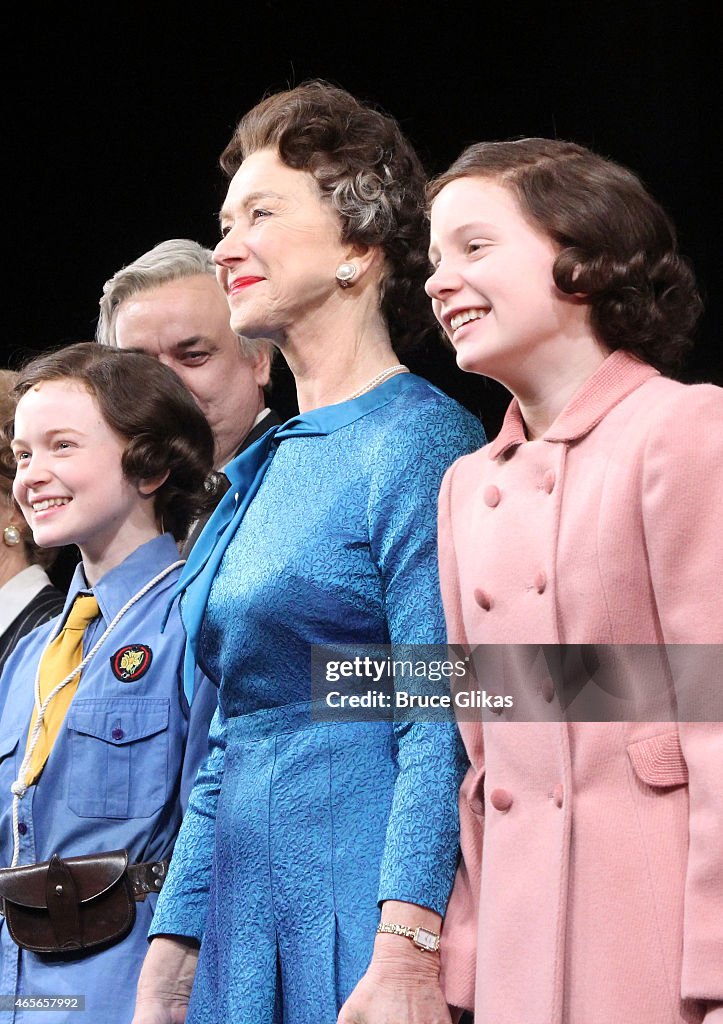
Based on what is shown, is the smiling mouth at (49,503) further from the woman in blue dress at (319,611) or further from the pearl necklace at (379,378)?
the pearl necklace at (379,378)

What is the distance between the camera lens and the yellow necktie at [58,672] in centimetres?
242

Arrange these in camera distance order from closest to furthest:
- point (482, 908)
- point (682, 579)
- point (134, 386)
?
point (682, 579), point (482, 908), point (134, 386)

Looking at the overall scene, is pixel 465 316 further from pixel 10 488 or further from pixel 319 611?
pixel 10 488

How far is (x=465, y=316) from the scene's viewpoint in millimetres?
1688

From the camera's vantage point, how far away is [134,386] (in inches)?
104

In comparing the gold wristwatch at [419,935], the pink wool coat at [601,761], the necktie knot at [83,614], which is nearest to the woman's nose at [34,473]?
the necktie knot at [83,614]

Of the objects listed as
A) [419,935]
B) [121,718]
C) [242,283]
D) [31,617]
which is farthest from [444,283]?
[31,617]

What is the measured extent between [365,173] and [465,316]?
506 mm

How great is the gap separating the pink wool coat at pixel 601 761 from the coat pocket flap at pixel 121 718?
2.64ft

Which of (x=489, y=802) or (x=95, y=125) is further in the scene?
(x=95, y=125)

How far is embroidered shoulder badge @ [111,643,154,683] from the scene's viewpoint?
2.39 m

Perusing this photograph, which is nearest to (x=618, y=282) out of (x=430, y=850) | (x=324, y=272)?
(x=324, y=272)

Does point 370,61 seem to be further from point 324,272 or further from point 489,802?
point 489,802

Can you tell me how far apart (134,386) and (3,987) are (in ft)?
3.48
